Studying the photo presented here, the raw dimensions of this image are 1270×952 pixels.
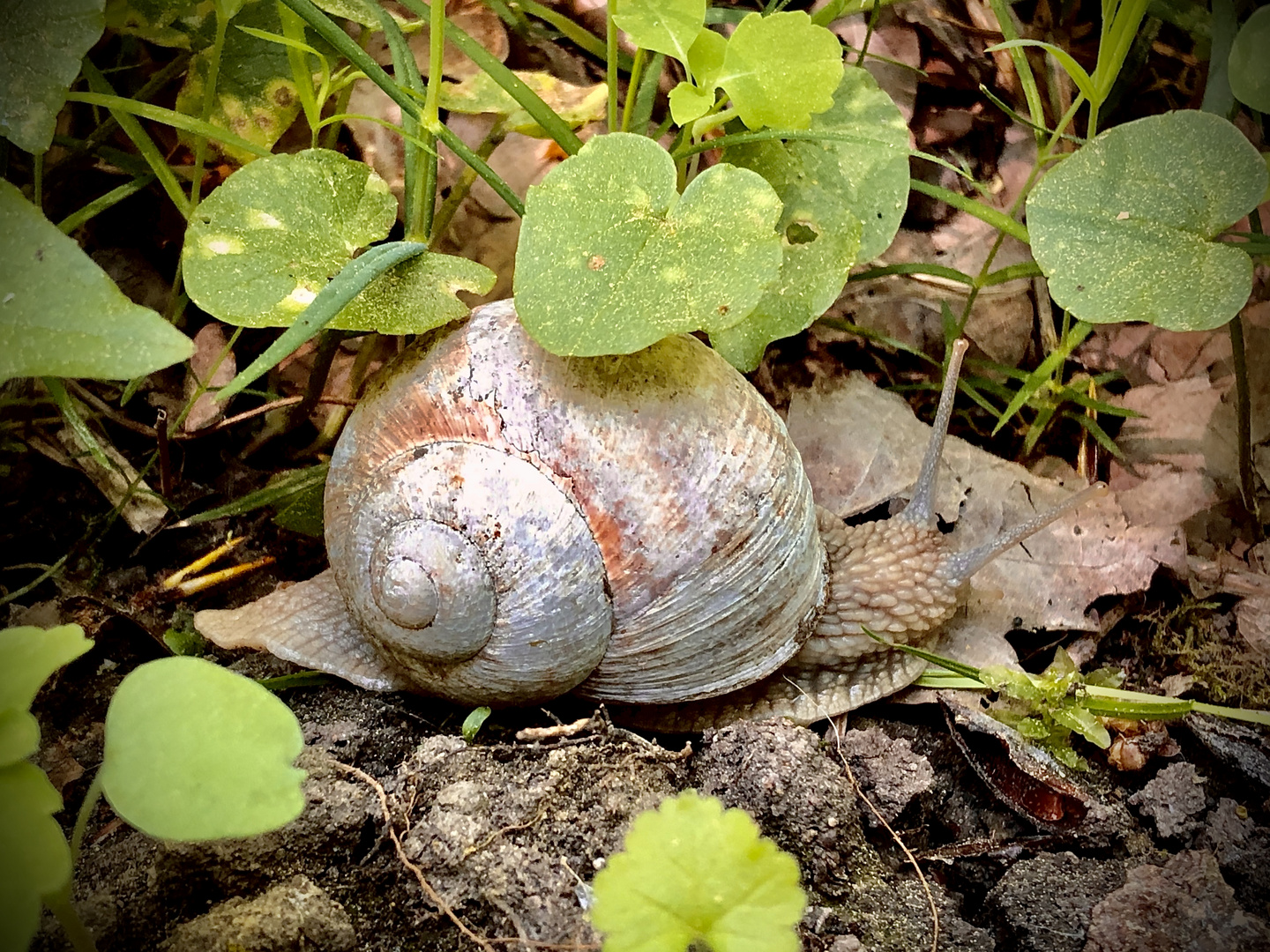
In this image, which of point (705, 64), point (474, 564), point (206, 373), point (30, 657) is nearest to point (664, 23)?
point (705, 64)

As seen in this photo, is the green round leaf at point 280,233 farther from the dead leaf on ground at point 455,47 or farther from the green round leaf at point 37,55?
the dead leaf on ground at point 455,47

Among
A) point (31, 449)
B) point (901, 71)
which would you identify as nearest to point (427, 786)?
point (31, 449)

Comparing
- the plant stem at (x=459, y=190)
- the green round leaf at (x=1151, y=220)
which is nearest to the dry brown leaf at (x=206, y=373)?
the plant stem at (x=459, y=190)

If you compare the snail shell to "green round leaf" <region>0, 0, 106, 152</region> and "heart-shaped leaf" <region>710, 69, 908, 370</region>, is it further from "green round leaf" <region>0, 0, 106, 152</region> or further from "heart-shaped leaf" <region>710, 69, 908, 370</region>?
"green round leaf" <region>0, 0, 106, 152</region>

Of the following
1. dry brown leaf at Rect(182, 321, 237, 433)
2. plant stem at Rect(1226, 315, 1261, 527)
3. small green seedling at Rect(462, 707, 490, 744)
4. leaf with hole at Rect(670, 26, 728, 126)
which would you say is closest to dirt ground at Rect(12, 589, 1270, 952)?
small green seedling at Rect(462, 707, 490, 744)

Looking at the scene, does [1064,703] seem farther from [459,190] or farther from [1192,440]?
[459,190]
